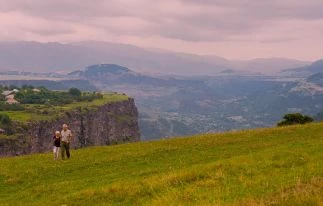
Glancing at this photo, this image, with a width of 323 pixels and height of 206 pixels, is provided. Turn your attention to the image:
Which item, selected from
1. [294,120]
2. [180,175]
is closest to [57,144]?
[180,175]

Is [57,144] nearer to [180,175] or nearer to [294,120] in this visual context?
[180,175]

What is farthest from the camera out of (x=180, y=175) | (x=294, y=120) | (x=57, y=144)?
(x=294, y=120)

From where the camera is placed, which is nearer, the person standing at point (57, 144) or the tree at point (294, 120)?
the person standing at point (57, 144)

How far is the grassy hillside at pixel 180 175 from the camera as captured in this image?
60.9 feet

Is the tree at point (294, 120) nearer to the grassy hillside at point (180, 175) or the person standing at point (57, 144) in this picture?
the grassy hillside at point (180, 175)

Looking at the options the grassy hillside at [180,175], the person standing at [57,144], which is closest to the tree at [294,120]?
the grassy hillside at [180,175]

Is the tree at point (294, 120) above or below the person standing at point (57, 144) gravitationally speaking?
below

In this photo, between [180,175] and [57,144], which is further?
[57,144]

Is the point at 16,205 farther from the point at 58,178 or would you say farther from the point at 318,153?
the point at 318,153

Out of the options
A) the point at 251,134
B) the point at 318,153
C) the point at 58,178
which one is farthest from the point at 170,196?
the point at 251,134

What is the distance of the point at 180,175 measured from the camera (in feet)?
80.0

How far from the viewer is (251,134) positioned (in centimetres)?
5131

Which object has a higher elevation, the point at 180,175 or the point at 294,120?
the point at 180,175

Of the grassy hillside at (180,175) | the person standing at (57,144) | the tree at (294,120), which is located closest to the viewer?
the grassy hillside at (180,175)
